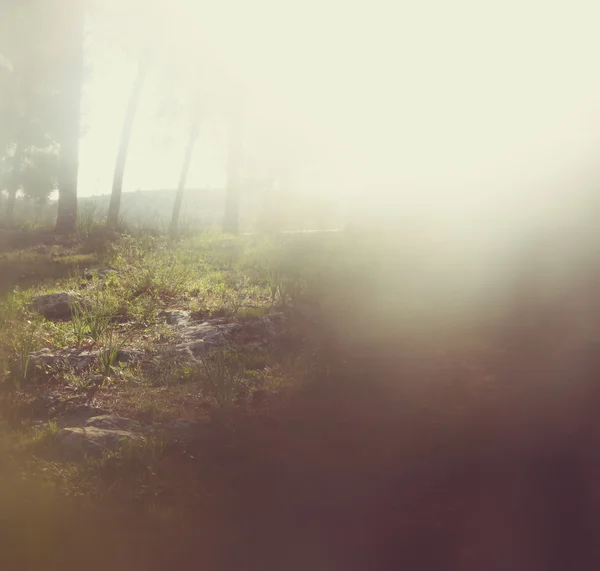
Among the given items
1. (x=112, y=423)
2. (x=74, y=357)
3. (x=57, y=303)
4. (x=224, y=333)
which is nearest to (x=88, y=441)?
(x=112, y=423)

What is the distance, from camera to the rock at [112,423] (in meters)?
4.34

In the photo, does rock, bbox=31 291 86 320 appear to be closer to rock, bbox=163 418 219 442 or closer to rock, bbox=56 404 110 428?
rock, bbox=56 404 110 428

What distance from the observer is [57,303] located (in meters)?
7.21

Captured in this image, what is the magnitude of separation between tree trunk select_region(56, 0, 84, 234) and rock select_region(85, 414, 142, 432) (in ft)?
32.2

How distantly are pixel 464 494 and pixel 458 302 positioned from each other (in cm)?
256

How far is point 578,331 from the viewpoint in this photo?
4.91 m

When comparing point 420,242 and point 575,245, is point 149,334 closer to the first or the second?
point 420,242

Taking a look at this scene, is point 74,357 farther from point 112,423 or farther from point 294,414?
point 294,414

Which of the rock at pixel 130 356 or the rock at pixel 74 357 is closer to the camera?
the rock at pixel 74 357

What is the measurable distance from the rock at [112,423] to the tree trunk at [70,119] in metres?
9.81

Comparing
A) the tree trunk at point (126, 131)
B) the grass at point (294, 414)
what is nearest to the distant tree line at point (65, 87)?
the tree trunk at point (126, 131)

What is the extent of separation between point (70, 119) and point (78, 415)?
36.4 feet

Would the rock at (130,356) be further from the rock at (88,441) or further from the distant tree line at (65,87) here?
the distant tree line at (65,87)

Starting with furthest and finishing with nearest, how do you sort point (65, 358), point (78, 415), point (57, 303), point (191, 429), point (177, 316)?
point (57, 303) < point (177, 316) < point (65, 358) < point (78, 415) < point (191, 429)
